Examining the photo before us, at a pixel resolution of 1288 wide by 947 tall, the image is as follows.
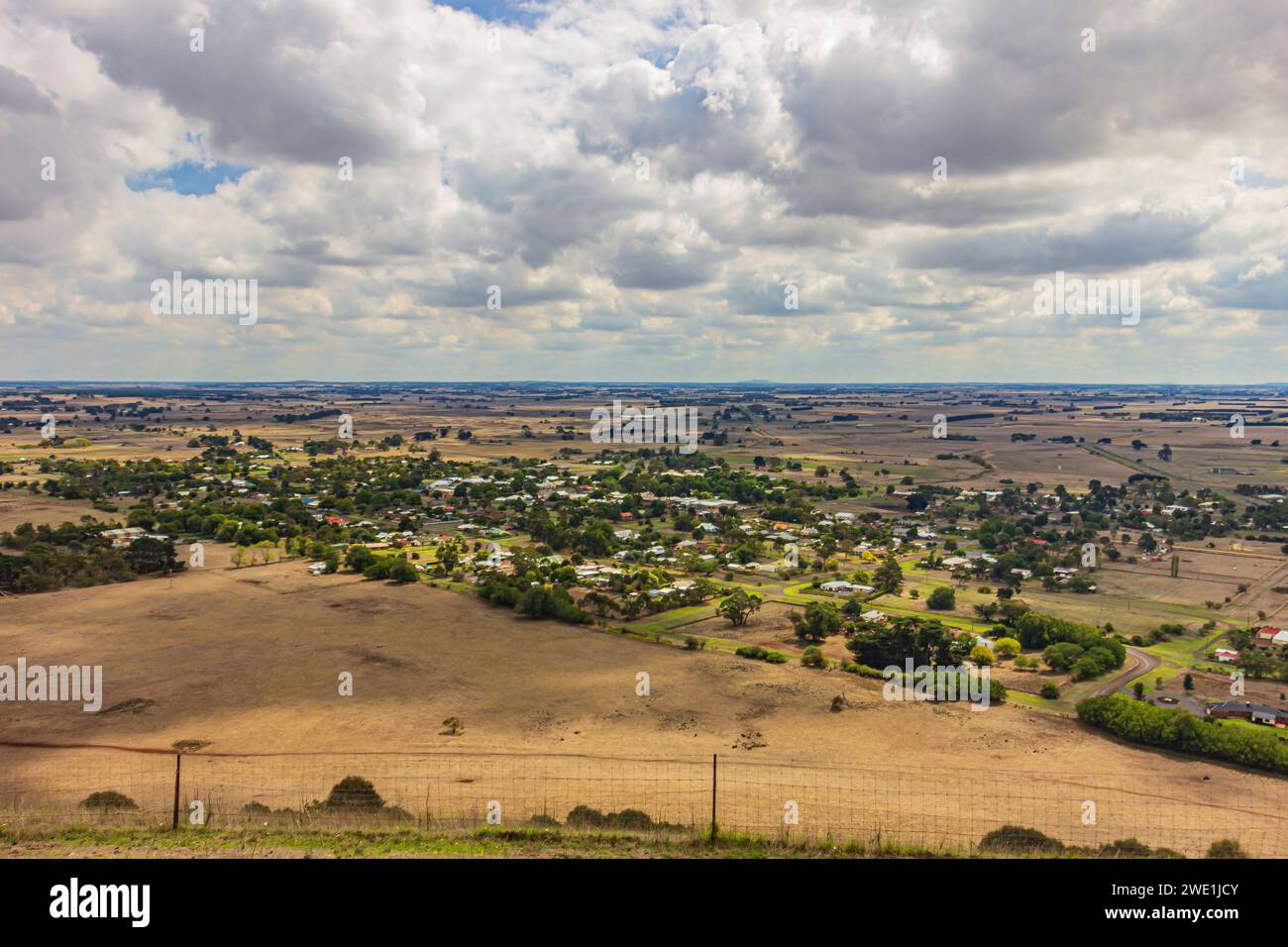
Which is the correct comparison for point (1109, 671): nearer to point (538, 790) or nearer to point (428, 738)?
point (538, 790)

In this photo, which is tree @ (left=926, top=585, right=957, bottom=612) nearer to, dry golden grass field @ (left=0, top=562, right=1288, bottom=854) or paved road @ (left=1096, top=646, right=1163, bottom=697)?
paved road @ (left=1096, top=646, right=1163, bottom=697)

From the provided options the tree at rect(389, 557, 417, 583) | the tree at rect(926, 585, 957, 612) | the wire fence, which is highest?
the tree at rect(389, 557, 417, 583)

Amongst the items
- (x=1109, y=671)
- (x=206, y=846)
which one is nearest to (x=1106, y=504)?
(x=1109, y=671)

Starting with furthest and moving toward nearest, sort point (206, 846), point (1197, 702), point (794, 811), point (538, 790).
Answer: point (1197, 702) < point (538, 790) < point (794, 811) < point (206, 846)

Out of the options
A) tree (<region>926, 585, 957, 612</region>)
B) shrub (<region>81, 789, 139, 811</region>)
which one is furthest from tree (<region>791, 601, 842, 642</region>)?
shrub (<region>81, 789, 139, 811</region>)

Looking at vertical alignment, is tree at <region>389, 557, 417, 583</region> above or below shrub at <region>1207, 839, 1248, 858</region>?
above

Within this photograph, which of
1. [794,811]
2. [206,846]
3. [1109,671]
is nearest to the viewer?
[206,846]

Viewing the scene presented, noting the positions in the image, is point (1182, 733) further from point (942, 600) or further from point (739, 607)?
point (739, 607)
